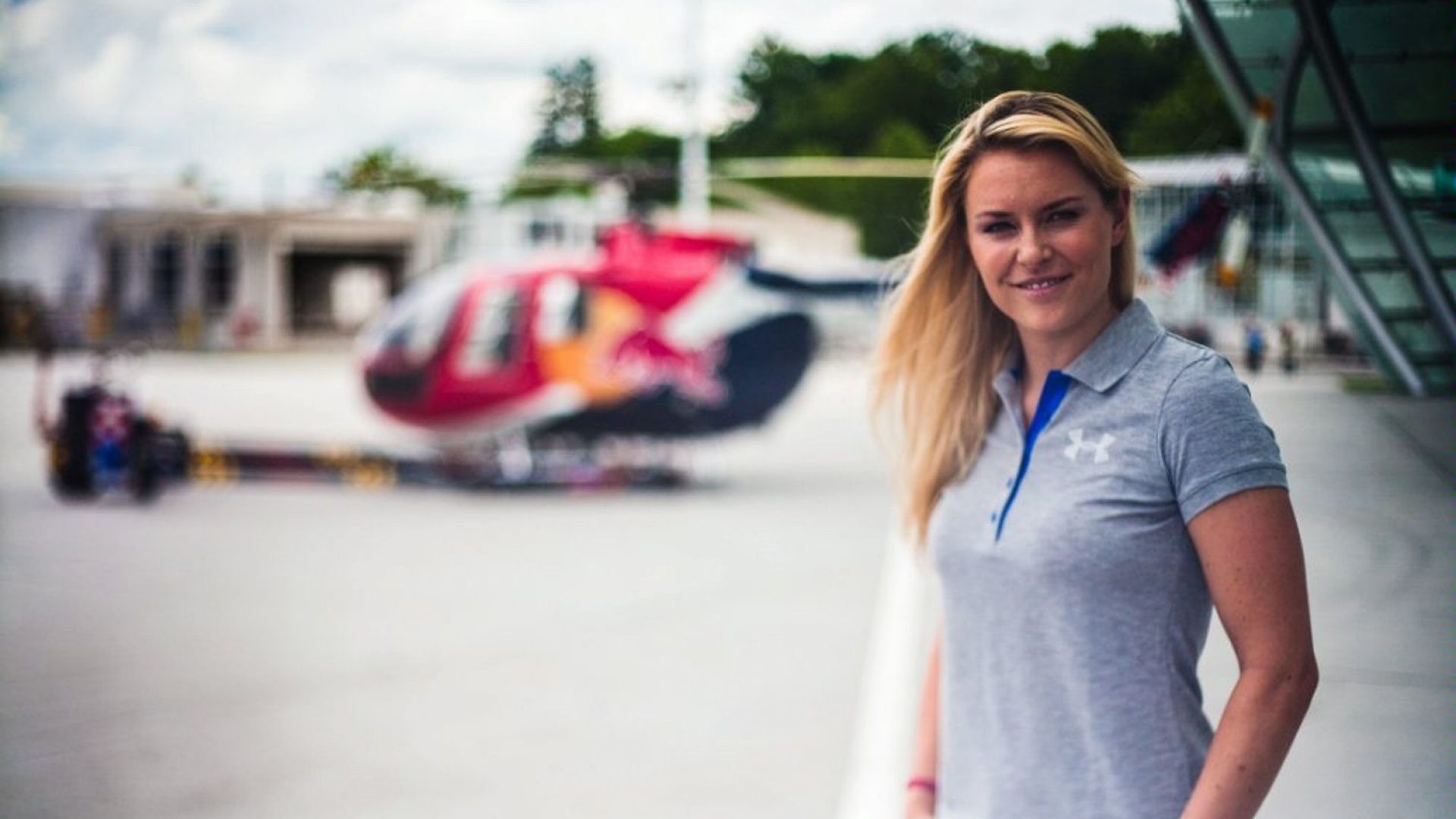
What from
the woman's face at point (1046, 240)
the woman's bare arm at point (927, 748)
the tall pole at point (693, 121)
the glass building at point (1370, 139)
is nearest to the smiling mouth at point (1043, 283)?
the woman's face at point (1046, 240)

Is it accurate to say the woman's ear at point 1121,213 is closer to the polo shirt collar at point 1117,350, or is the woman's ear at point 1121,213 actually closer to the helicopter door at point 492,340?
the polo shirt collar at point 1117,350

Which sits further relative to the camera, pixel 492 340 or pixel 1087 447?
pixel 492 340

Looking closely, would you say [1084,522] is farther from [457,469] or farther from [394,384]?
[394,384]

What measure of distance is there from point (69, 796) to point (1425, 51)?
450cm

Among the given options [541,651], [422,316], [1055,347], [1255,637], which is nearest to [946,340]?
[1055,347]

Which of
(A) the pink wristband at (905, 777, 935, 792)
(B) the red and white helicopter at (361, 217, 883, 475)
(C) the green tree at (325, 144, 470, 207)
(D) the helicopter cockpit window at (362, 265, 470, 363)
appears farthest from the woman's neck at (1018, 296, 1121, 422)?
(D) the helicopter cockpit window at (362, 265, 470, 363)

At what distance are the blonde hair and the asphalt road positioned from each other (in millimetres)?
425

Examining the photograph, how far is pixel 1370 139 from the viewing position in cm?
194

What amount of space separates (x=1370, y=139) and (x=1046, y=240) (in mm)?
870

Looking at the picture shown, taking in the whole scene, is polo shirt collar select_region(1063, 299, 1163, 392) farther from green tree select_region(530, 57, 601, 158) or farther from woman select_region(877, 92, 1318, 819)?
green tree select_region(530, 57, 601, 158)

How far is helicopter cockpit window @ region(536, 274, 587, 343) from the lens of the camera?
11.7 metres

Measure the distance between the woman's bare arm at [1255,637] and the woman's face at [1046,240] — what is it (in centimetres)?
29

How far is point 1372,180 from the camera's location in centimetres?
197

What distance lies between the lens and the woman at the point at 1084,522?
4.12 feet
